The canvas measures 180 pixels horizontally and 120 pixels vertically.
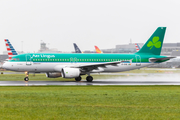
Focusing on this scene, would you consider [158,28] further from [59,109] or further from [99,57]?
[59,109]

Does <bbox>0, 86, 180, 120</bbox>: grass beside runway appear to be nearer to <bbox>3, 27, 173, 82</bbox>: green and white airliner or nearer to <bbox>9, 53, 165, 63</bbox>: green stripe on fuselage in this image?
<bbox>3, 27, 173, 82</bbox>: green and white airliner

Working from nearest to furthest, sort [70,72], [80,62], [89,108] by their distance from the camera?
[89,108], [70,72], [80,62]

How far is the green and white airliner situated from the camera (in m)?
36.5

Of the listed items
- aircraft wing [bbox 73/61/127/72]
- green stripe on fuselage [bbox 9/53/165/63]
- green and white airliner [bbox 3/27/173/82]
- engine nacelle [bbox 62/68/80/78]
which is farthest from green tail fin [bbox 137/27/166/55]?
engine nacelle [bbox 62/68/80/78]

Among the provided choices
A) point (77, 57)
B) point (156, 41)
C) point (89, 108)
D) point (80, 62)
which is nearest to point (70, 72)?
point (80, 62)

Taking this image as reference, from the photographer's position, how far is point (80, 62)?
126ft

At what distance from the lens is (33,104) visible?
15414 millimetres

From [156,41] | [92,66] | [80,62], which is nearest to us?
[92,66]

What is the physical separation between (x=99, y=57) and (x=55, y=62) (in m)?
6.13

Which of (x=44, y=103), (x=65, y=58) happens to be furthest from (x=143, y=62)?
(x=44, y=103)

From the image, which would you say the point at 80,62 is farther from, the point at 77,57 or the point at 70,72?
the point at 70,72

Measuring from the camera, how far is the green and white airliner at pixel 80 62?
1438 inches

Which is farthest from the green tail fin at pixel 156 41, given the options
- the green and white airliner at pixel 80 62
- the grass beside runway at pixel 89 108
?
the grass beside runway at pixel 89 108

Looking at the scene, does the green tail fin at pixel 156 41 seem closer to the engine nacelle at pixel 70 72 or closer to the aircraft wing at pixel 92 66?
the aircraft wing at pixel 92 66
